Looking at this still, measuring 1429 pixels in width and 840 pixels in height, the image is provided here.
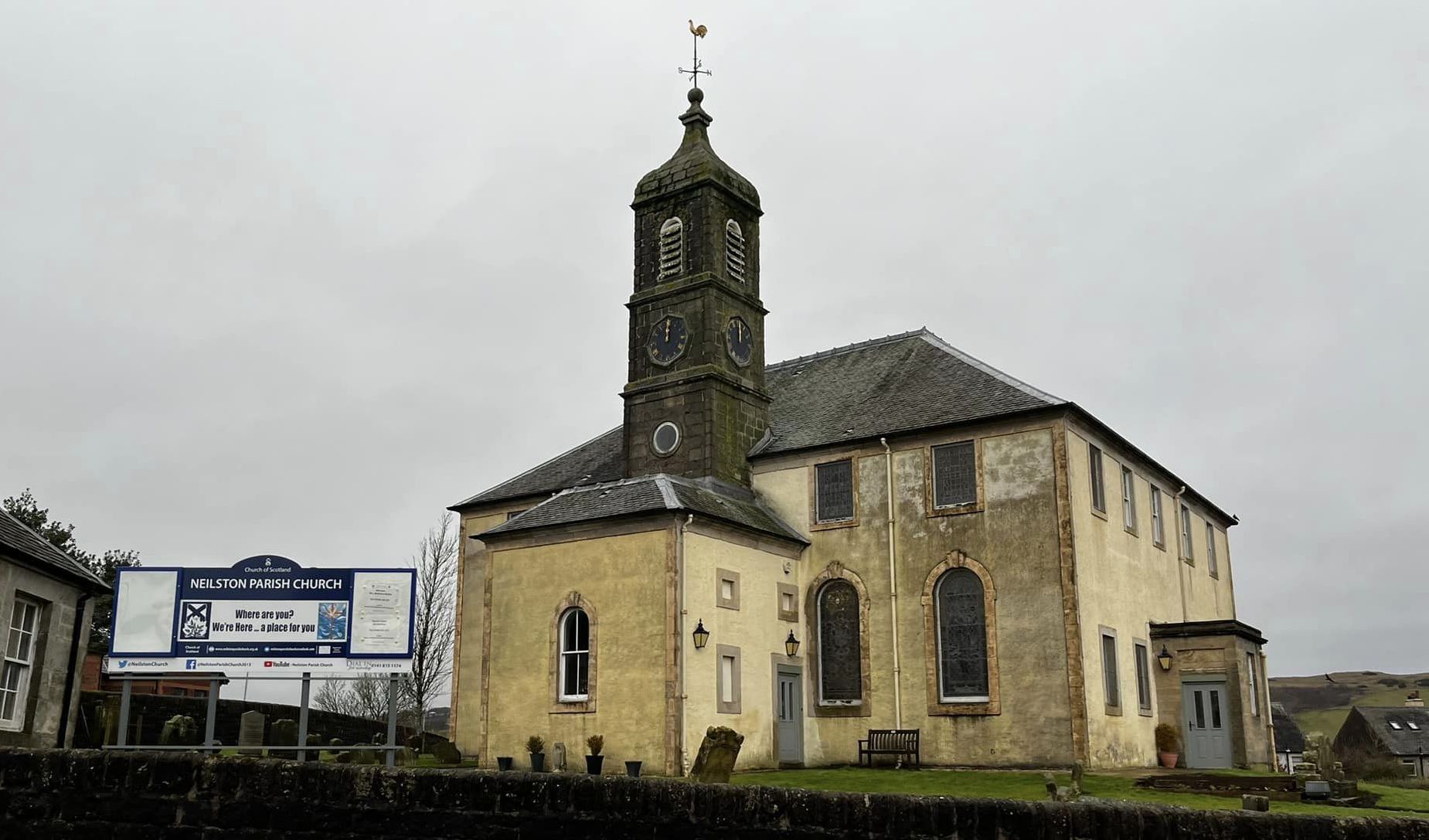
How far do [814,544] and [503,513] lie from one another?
10156mm

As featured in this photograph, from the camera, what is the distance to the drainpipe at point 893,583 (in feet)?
90.9

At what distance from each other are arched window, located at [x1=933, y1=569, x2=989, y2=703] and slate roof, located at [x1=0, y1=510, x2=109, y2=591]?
1758 cm

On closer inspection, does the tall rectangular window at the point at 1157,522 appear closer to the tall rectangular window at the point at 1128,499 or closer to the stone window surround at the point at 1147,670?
the tall rectangular window at the point at 1128,499

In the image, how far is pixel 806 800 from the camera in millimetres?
8414

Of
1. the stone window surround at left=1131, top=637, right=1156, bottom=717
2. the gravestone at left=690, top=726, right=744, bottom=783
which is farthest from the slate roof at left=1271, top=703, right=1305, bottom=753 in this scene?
the gravestone at left=690, top=726, right=744, bottom=783

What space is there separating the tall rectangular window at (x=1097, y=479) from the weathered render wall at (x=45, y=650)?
2147 centimetres

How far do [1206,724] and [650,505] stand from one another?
14.5 metres

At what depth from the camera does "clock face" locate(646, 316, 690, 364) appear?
31781mm

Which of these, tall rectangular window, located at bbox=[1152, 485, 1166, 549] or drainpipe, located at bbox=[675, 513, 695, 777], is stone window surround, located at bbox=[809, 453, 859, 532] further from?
tall rectangular window, located at bbox=[1152, 485, 1166, 549]

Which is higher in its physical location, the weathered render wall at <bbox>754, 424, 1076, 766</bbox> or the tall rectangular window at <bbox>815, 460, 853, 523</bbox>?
the tall rectangular window at <bbox>815, 460, 853, 523</bbox>

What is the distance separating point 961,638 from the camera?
27.4m

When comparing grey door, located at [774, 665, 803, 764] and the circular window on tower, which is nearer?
grey door, located at [774, 665, 803, 764]

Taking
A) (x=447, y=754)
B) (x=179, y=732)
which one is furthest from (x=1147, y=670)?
(x=179, y=732)

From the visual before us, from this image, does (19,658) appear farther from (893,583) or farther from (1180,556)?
(1180,556)
